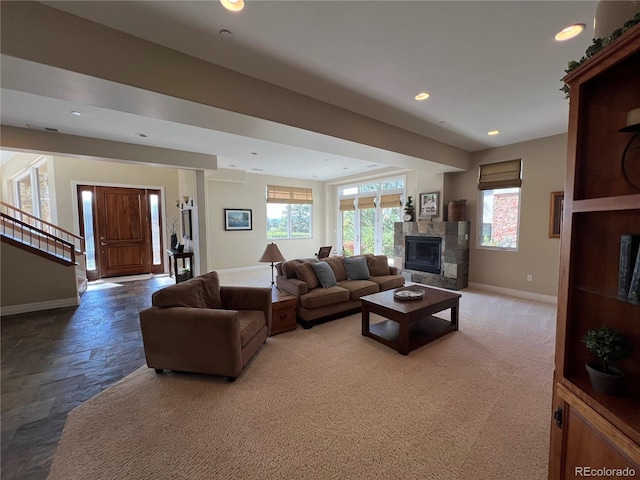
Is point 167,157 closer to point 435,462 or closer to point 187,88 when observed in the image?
point 187,88

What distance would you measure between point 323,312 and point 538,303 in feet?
12.5

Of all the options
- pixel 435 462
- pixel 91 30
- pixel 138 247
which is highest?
pixel 91 30

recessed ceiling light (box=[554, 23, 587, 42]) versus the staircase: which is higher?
recessed ceiling light (box=[554, 23, 587, 42])

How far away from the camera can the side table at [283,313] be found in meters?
3.32

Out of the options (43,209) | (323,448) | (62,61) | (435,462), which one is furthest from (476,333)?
(43,209)

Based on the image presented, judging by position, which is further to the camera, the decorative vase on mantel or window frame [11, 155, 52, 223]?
window frame [11, 155, 52, 223]

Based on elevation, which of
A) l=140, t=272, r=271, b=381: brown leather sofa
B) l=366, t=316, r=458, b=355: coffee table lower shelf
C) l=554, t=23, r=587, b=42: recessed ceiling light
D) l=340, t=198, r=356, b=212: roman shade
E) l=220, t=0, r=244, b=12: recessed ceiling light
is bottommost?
l=366, t=316, r=458, b=355: coffee table lower shelf

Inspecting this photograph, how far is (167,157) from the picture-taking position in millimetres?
5074

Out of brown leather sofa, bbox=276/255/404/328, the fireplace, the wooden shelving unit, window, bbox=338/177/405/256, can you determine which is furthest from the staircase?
the fireplace

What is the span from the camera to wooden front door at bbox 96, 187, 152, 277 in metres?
6.71

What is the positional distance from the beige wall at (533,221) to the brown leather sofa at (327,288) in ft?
7.41

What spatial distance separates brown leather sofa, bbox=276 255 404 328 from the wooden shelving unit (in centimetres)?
259

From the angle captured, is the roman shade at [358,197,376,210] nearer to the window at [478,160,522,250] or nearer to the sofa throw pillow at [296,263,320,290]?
the window at [478,160,522,250]

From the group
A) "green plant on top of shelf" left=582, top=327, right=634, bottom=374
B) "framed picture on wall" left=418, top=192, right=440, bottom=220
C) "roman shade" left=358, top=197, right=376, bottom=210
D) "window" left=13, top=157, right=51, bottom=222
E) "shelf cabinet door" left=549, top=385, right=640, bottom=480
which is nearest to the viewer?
"shelf cabinet door" left=549, top=385, right=640, bottom=480
